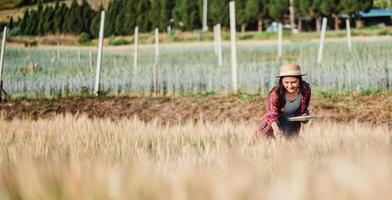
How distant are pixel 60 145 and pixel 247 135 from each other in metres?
1.16

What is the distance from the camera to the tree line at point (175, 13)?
3259 centimetres

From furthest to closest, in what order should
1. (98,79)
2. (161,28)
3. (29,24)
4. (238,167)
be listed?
(161,28)
(29,24)
(98,79)
(238,167)

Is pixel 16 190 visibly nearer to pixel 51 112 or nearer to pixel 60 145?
pixel 60 145

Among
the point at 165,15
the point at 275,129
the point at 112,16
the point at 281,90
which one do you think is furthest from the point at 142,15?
the point at 275,129

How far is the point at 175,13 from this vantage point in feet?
129

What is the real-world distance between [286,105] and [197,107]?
5.19 metres

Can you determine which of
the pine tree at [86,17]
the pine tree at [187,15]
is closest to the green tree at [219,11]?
the pine tree at [187,15]

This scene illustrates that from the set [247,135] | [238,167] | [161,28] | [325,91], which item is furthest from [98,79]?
[161,28]

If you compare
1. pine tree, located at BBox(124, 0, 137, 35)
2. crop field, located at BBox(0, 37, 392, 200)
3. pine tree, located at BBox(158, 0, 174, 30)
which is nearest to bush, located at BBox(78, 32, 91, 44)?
pine tree, located at BBox(124, 0, 137, 35)

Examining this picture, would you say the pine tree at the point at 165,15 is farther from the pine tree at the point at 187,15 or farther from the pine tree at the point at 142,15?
the pine tree at the point at 142,15

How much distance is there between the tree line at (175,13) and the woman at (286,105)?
26.9 meters

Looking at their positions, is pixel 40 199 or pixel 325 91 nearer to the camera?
pixel 40 199

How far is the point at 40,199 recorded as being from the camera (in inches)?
45.9

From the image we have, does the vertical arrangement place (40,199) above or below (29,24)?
below
